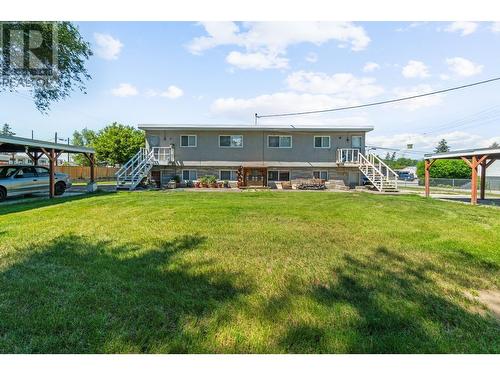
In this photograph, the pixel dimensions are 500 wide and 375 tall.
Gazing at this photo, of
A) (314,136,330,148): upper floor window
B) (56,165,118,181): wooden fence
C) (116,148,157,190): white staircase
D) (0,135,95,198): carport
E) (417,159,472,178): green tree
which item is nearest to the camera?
(0,135,95,198): carport

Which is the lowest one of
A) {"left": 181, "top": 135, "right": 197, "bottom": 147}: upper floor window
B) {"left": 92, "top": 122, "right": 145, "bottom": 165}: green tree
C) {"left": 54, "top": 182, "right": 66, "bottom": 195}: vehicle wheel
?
{"left": 54, "top": 182, "right": 66, "bottom": 195}: vehicle wheel

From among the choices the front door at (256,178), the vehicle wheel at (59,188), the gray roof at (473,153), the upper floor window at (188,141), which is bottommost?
the vehicle wheel at (59,188)

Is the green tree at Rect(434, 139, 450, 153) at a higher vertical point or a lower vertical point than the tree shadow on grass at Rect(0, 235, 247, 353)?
higher

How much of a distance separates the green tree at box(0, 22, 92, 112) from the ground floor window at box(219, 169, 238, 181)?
1046cm

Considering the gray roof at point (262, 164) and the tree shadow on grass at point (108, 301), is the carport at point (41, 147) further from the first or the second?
the tree shadow on grass at point (108, 301)

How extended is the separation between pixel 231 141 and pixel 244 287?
1867cm

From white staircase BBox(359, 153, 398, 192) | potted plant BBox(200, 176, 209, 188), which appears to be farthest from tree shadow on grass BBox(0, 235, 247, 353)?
white staircase BBox(359, 153, 398, 192)

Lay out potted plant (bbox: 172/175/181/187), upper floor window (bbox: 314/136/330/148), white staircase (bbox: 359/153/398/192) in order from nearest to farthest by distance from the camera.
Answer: white staircase (bbox: 359/153/398/192) → potted plant (bbox: 172/175/181/187) → upper floor window (bbox: 314/136/330/148)

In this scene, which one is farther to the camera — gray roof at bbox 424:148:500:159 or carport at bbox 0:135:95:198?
gray roof at bbox 424:148:500:159

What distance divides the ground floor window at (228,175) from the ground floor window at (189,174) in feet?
6.82

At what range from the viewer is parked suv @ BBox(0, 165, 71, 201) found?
12.2 m

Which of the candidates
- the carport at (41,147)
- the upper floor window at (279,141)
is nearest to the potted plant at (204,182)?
A: the upper floor window at (279,141)

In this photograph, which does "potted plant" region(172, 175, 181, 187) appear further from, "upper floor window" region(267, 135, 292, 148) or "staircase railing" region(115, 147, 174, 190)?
"upper floor window" region(267, 135, 292, 148)

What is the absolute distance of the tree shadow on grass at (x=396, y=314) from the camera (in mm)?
2297
